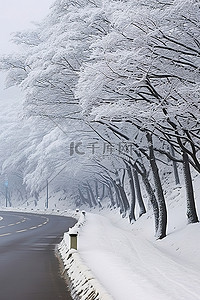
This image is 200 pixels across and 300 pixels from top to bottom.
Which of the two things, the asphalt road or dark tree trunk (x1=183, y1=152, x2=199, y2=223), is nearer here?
the asphalt road

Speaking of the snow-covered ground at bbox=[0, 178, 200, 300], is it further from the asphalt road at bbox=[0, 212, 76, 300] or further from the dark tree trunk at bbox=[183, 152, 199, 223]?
the asphalt road at bbox=[0, 212, 76, 300]

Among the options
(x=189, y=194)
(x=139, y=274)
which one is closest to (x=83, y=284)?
(x=139, y=274)

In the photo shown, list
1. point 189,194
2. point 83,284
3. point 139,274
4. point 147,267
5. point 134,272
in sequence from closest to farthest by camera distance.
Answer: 1. point 83,284
2. point 139,274
3. point 134,272
4. point 147,267
5. point 189,194

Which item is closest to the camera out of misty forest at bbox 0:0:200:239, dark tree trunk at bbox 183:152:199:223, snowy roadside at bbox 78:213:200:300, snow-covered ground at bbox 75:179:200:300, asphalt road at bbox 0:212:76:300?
snowy roadside at bbox 78:213:200:300

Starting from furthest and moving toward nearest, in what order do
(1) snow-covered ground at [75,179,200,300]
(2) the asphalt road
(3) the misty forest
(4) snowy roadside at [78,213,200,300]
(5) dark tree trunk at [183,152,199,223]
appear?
(5) dark tree trunk at [183,152,199,223] → (3) the misty forest → (2) the asphalt road → (1) snow-covered ground at [75,179,200,300] → (4) snowy roadside at [78,213,200,300]

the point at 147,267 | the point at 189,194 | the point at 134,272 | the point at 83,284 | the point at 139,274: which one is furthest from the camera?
the point at 189,194

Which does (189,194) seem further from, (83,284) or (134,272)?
(83,284)

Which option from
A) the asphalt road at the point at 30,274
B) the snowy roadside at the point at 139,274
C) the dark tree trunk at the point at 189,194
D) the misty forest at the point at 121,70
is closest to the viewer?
the snowy roadside at the point at 139,274

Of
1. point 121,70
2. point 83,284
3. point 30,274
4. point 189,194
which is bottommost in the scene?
point 30,274

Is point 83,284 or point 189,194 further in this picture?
point 189,194

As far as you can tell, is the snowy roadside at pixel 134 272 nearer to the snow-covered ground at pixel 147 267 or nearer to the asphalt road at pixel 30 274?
the snow-covered ground at pixel 147 267

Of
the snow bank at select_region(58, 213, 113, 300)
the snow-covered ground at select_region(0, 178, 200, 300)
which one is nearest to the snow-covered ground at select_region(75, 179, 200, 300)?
the snow-covered ground at select_region(0, 178, 200, 300)

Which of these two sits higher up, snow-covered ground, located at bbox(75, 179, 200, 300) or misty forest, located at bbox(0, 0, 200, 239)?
misty forest, located at bbox(0, 0, 200, 239)

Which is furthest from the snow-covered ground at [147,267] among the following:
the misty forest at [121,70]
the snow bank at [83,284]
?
the misty forest at [121,70]
